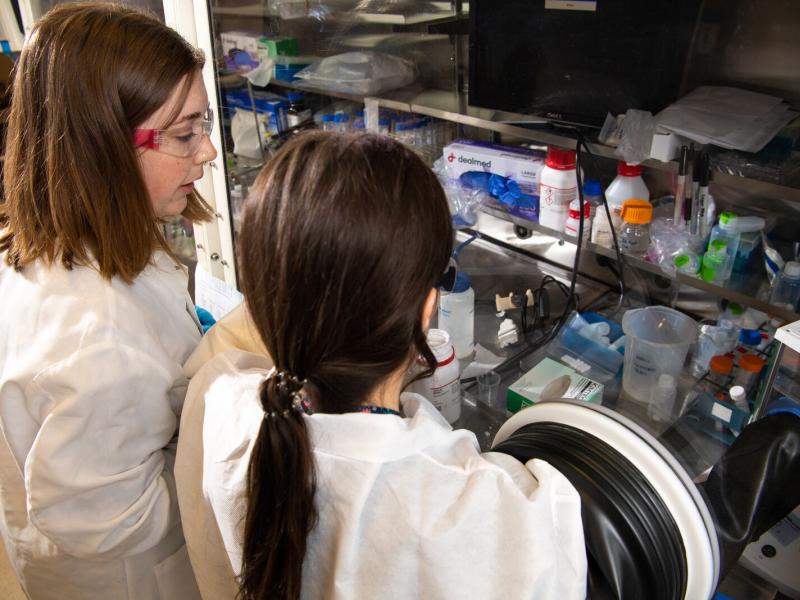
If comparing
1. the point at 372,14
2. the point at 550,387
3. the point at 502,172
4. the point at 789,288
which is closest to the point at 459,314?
the point at 550,387

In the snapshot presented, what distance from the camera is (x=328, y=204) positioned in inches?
22.2

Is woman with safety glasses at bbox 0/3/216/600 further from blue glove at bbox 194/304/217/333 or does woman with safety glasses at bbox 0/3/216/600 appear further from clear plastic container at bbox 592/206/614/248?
clear plastic container at bbox 592/206/614/248

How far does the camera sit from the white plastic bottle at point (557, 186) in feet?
4.25

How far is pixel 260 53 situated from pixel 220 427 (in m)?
1.37

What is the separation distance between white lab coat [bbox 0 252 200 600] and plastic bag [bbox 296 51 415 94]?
0.90 m

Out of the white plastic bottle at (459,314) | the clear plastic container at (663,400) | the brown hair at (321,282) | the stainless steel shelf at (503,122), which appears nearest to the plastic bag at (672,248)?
the stainless steel shelf at (503,122)

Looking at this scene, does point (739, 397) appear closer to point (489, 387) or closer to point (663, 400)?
point (663, 400)

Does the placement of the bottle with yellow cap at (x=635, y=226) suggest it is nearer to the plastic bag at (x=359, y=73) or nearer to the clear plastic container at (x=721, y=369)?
the clear plastic container at (x=721, y=369)

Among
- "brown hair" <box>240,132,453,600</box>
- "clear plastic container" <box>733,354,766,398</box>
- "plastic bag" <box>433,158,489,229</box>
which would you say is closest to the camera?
"brown hair" <box>240,132,453,600</box>

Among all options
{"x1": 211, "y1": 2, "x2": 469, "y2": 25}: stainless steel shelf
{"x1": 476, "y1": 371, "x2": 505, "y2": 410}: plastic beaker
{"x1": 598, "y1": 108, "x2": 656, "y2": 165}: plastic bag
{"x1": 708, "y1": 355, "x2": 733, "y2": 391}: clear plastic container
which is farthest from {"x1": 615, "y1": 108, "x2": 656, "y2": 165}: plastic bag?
{"x1": 211, "y1": 2, "x2": 469, "y2": 25}: stainless steel shelf

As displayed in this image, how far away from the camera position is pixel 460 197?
155 centimetres

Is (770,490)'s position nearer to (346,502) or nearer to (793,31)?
(346,502)

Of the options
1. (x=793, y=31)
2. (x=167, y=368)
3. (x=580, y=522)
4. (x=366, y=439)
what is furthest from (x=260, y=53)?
(x=580, y=522)

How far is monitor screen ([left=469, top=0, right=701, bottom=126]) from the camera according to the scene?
111 centimetres
